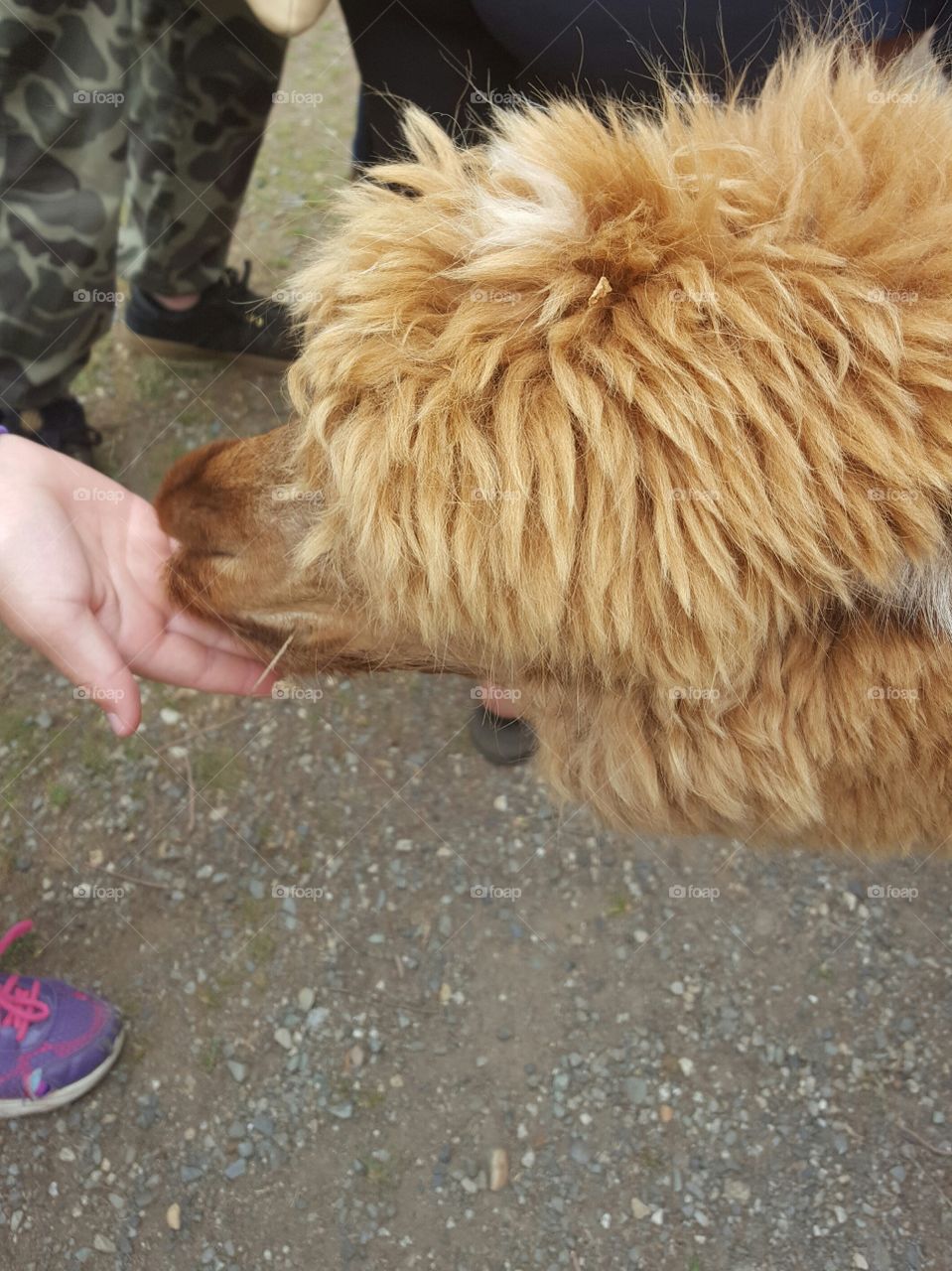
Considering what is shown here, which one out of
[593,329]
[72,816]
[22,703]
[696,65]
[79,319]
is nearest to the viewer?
[593,329]

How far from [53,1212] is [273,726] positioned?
1.82m

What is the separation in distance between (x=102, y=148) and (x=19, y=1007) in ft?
9.27

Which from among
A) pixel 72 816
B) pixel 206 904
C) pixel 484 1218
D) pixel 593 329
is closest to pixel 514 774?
pixel 206 904

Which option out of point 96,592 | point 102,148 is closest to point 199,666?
point 96,592

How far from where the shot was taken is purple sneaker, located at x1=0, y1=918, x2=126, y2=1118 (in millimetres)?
2883

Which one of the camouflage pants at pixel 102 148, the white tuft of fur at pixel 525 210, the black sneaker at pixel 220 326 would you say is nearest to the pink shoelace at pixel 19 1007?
the camouflage pants at pixel 102 148

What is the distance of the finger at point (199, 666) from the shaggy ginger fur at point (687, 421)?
0.74 m

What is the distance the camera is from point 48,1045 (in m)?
2.92

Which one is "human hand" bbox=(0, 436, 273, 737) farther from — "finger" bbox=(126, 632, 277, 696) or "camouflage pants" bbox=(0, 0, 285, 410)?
"camouflage pants" bbox=(0, 0, 285, 410)

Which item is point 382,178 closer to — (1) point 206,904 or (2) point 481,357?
(2) point 481,357

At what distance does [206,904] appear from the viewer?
341cm

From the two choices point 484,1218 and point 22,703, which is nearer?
point 484,1218

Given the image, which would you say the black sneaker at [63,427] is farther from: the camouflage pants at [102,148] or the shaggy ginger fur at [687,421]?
the shaggy ginger fur at [687,421]

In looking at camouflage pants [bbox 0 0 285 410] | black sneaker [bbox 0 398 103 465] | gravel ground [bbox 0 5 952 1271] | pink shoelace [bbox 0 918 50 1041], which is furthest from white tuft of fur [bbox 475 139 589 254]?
black sneaker [bbox 0 398 103 465]
